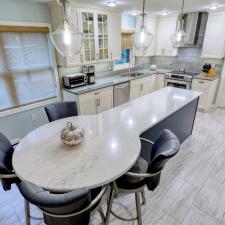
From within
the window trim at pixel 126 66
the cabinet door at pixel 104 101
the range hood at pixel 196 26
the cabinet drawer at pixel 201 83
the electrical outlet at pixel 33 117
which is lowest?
the electrical outlet at pixel 33 117

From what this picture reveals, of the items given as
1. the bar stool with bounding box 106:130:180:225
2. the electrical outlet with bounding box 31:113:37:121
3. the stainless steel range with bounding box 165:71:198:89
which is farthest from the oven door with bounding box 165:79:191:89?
the electrical outlet with bounding box 31:113:37:121

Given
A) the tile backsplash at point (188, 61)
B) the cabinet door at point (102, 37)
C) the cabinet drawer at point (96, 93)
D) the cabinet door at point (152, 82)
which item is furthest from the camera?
the cabinet door at point (152, 82)

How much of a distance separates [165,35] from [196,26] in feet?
3.01

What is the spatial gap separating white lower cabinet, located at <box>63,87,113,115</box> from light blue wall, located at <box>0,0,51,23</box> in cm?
143

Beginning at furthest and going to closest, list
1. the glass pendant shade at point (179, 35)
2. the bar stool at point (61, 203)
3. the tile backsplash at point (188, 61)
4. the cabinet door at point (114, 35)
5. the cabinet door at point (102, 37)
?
the tile backsplash at point (188, 61) < the cabinet door at point (114, 35) < the cabinet door at point (102, 37) < the glass pendant shade at point (179, 35) < the bar stool at point (61, 203)

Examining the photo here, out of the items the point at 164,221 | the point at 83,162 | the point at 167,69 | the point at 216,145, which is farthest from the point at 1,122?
the point at 167,69

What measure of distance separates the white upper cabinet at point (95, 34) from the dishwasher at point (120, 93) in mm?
714

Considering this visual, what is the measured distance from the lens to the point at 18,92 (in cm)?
306

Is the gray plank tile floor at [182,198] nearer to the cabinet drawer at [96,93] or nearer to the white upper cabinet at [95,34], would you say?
the cabinet drawer at [96,93]

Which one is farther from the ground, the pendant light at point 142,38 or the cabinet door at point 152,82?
the pendant light at point 142,38

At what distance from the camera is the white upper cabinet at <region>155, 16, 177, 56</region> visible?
484cm

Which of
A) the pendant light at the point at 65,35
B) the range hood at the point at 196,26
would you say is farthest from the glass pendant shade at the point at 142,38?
the range hood at the point at 196,26

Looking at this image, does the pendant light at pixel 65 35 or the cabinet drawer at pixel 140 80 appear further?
the cabinet drawer at pixel 140 80

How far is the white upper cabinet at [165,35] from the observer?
4840 millimetres
